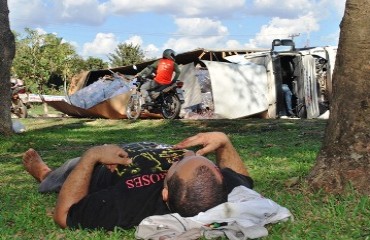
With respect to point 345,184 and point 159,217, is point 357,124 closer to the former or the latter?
point 345,184

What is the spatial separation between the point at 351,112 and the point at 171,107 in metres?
10.5

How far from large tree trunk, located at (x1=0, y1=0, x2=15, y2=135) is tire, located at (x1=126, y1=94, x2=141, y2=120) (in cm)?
584

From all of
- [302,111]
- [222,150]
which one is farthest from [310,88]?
[222,150]

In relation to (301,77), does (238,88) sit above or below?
below

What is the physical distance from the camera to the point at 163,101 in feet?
47.5

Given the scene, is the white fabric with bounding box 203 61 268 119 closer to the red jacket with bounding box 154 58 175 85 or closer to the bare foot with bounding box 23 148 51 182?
the red jacket with bounding box 154 58 175 85

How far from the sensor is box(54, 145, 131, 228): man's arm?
3.46 m

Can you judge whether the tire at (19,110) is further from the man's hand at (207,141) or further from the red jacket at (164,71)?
the man's hand at (207,141)

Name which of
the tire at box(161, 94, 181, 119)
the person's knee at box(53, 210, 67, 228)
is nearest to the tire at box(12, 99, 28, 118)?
the tire at box(161, 94, 181, 119)

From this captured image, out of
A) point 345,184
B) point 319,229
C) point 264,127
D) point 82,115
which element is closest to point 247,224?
point 319,229

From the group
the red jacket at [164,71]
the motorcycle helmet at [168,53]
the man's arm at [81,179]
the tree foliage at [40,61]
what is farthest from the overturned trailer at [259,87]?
the tree foliage at [40,61]

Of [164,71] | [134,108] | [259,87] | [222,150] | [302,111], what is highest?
[164,71]

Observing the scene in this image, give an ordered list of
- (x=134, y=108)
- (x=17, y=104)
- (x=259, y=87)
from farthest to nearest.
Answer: (x=17, y=104) → (x=259, y=87) → (x=134, y=108)

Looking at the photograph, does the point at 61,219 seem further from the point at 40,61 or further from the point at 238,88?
A: the point at 40,61
